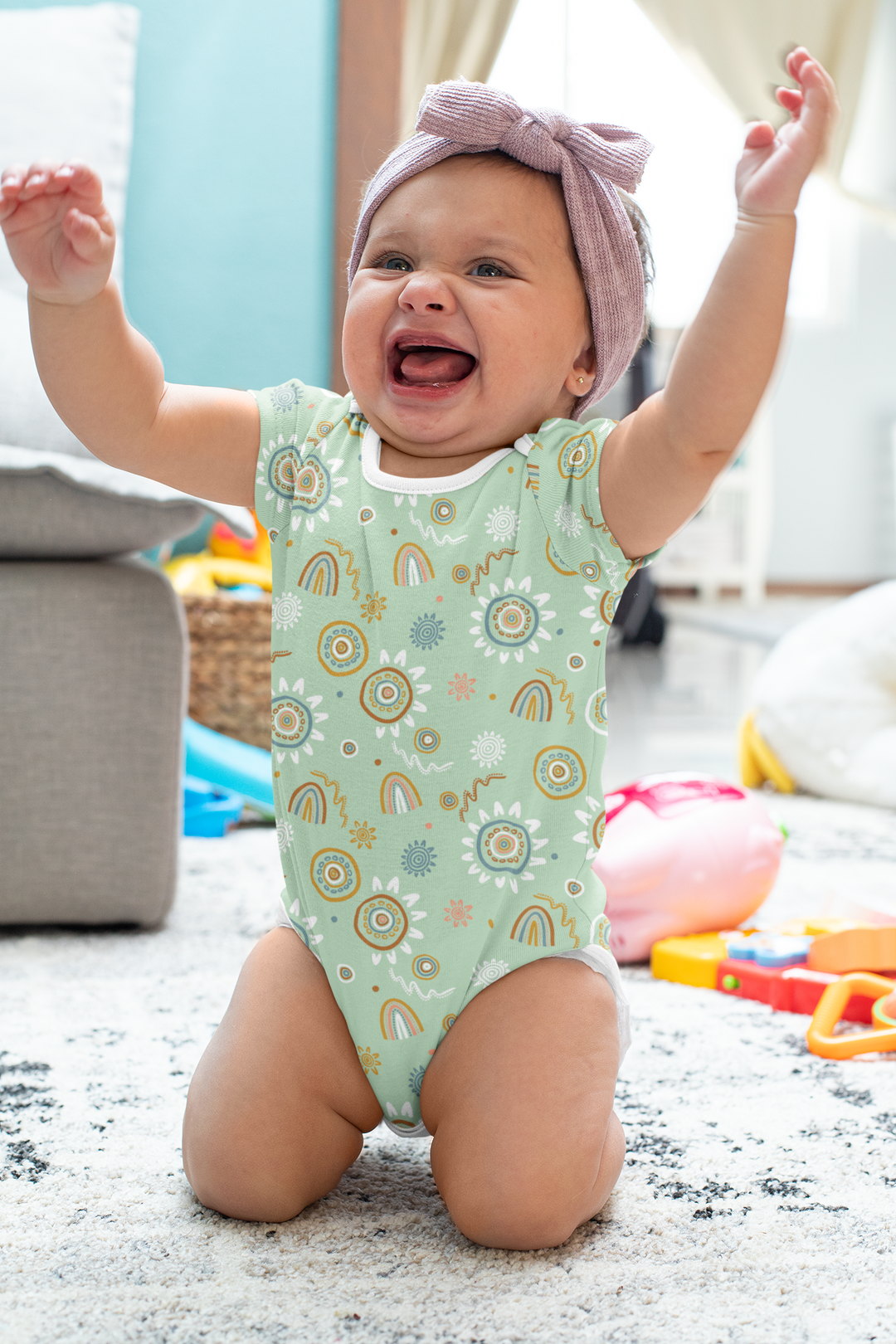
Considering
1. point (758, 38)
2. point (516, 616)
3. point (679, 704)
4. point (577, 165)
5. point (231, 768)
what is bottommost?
point (679, 704)

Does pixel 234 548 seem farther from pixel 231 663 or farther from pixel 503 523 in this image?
pixel 503 523

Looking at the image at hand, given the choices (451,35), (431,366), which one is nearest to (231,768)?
(431,366)

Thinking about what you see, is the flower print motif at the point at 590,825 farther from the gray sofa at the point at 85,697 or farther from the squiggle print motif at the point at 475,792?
the gray sofa at the point at 85,697

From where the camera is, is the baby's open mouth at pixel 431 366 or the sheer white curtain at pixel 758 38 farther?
the sheer white curtain at pixel 758 38

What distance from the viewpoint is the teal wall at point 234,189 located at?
1.94 m

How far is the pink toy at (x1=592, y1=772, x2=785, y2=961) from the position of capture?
110 cm

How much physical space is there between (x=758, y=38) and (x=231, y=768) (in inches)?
134

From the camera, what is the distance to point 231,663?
175 cm

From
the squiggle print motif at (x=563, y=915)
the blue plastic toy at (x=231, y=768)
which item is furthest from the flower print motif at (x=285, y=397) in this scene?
the blue plastic toy at (x=231, y=768)

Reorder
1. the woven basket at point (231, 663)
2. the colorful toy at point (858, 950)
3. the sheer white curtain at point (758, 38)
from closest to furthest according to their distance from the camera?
1. the colorful toy at point (858, 950)
2. the woven basket at point (231, 663)
3. the sheer white curtain at point (758, 38)

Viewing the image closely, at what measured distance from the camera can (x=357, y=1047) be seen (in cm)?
68

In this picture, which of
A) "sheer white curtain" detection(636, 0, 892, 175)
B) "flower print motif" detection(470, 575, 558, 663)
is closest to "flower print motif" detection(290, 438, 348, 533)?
"flower print motif" detection(470, 575, 558, 663)

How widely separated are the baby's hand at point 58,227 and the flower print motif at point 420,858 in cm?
32

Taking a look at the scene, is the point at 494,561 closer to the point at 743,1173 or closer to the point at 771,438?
the point at 743,1173
